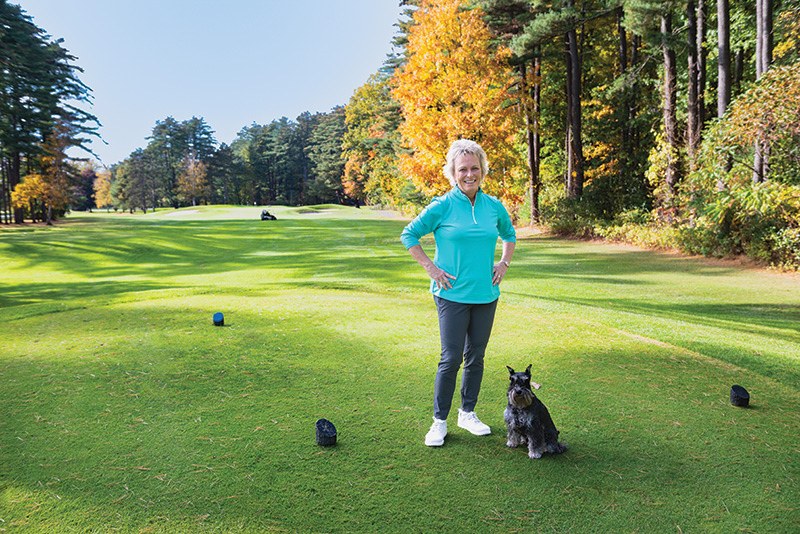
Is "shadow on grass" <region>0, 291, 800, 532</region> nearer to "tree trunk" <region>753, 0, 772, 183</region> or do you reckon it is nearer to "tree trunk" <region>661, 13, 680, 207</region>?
"tree trunk" <region>753, 0, 772, 183</region>

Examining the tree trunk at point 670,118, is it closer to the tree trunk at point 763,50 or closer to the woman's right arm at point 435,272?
the tree trunk at point 763,50

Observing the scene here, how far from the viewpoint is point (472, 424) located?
133 inches

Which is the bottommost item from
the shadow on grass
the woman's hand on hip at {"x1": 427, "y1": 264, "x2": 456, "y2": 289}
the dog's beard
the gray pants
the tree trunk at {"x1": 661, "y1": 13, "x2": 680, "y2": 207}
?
the shadow on grass

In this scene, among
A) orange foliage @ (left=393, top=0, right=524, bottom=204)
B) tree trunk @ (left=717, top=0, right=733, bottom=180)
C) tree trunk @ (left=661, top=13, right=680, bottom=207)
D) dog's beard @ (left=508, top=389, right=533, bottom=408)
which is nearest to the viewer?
dog's beard @ (left=508, top=389, right=533, bottom=408)

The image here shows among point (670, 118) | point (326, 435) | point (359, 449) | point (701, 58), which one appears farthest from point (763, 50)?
point (326, 435)

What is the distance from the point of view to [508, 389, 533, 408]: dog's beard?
2.91 metres

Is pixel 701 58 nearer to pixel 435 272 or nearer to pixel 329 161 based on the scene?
pixel 435 272


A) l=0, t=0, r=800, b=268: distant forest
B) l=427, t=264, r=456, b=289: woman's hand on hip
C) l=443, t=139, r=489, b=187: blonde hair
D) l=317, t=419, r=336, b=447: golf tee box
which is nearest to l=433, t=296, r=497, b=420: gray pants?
l=427, t=264, r=456, b=289: woman's hand on hip

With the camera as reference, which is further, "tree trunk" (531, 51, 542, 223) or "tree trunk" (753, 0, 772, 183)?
"tree trunk" (531, 51, 542, 223)

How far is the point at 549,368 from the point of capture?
4672 mm

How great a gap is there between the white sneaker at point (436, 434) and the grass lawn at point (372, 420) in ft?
0.17

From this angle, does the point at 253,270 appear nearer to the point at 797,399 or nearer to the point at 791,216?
the point at 797,399

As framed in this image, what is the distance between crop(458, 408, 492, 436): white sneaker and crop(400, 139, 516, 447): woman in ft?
0.73

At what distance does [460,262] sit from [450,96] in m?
17.0
